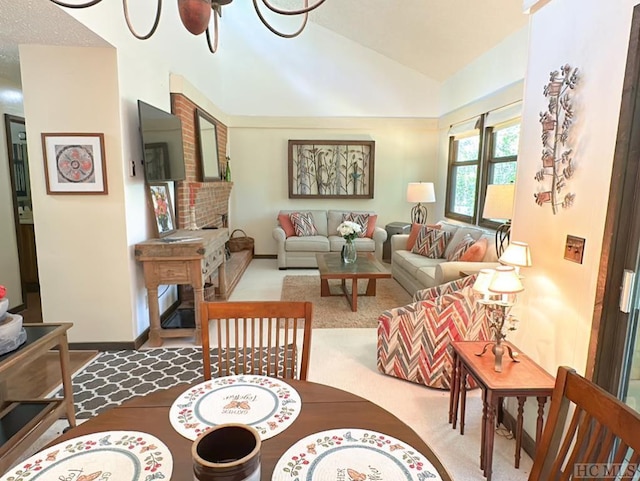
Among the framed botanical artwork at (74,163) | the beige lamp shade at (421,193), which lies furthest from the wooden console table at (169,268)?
the beige lamp shade at (421,193)

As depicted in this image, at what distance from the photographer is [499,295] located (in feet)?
6.75

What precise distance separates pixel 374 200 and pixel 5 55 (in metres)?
5.33

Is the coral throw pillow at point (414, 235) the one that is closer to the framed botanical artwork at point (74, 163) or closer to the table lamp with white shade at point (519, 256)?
the table lamp with white shade at point (519, 256)

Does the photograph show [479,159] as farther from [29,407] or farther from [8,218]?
[8,218]

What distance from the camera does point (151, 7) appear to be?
3432mm

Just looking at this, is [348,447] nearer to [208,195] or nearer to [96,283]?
[96,283]

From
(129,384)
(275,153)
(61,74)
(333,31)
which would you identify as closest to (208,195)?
(275,153)

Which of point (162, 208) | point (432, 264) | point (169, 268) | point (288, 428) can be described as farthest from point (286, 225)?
point (288, 428)

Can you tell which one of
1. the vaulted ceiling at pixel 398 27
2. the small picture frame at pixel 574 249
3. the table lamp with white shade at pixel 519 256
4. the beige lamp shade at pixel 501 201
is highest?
the vaulted ceiling at pixel 398 27

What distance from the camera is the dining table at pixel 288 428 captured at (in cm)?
96

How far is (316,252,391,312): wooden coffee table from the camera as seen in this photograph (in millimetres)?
4129

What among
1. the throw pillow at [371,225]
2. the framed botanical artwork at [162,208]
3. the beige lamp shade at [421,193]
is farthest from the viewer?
the throw pillow at [371,225]

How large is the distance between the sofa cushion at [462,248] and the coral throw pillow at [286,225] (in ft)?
9.11

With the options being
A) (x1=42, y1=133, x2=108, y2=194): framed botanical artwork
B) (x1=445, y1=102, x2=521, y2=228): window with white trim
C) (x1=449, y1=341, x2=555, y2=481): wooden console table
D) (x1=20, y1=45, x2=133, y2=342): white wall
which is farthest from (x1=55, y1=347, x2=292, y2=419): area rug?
(x1=445, y1=102, x2=521, y2=228): window with white trim
